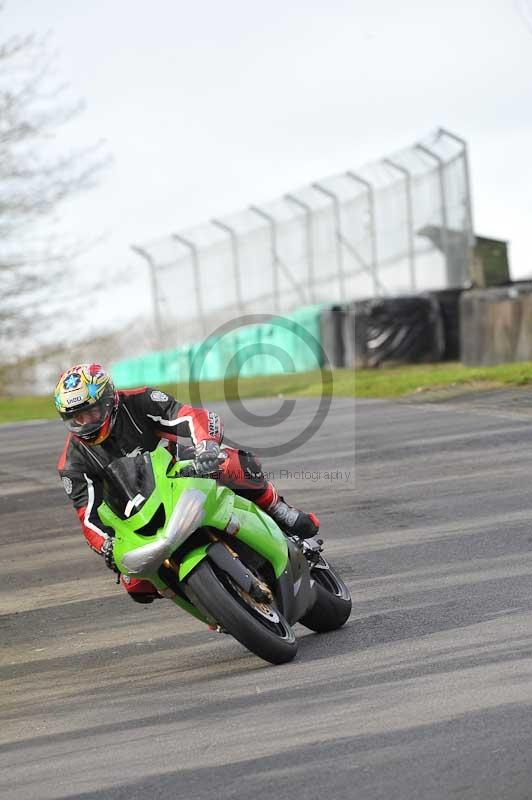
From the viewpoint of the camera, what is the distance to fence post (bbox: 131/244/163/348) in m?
30.5

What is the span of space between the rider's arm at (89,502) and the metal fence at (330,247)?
21081 mm

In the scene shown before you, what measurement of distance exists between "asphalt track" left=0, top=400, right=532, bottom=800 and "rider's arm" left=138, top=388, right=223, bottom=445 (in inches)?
43.5

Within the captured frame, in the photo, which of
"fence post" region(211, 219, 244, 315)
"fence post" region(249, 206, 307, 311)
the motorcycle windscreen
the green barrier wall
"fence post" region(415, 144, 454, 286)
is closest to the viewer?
the motorcycle windscreen

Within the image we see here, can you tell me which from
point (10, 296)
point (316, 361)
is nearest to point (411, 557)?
point (316, 361)

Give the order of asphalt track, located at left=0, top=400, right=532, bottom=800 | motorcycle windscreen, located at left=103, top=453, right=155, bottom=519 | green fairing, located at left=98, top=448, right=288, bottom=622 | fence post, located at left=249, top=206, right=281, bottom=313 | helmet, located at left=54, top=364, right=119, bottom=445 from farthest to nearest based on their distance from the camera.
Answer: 1. fence post, located at left=249, top=206, right=281, bottom=313
2. helmet, located at left=54, top=364, right=119, bottom=445
3. motorcycle windscreen, located at left=103, top=453, right=155, bottom=519
4. green fairing, located at left=98, top=448, right=288, bottom=622
5. asphalt track, located at left=0, top=400, right=532, bottom=800

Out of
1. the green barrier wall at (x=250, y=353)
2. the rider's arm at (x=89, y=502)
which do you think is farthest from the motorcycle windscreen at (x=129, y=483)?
the green barrier wall at (x=250, y=353)

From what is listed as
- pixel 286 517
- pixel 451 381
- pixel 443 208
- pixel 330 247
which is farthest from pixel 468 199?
pixel 286 517

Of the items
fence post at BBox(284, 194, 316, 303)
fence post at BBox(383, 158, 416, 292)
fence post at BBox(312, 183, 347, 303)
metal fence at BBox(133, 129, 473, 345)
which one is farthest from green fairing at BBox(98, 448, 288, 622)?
fence post at BBox(284, 194, 316, 303)

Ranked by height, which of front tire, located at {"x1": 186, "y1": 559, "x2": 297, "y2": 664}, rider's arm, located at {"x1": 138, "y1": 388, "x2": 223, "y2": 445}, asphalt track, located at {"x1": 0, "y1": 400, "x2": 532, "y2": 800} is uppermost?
rider's arm, located at {"x1": 138, "y1": 388, "x2": 223, "y2": 445}

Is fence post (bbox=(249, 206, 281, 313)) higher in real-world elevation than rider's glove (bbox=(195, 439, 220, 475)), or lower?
higher

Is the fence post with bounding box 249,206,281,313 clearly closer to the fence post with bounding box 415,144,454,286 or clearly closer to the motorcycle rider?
the fence post with bounding box 415,144,454,286

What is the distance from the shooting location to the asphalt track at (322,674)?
16.1 ft

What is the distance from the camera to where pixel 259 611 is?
6480 mm

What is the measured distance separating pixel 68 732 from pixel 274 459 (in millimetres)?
8180
